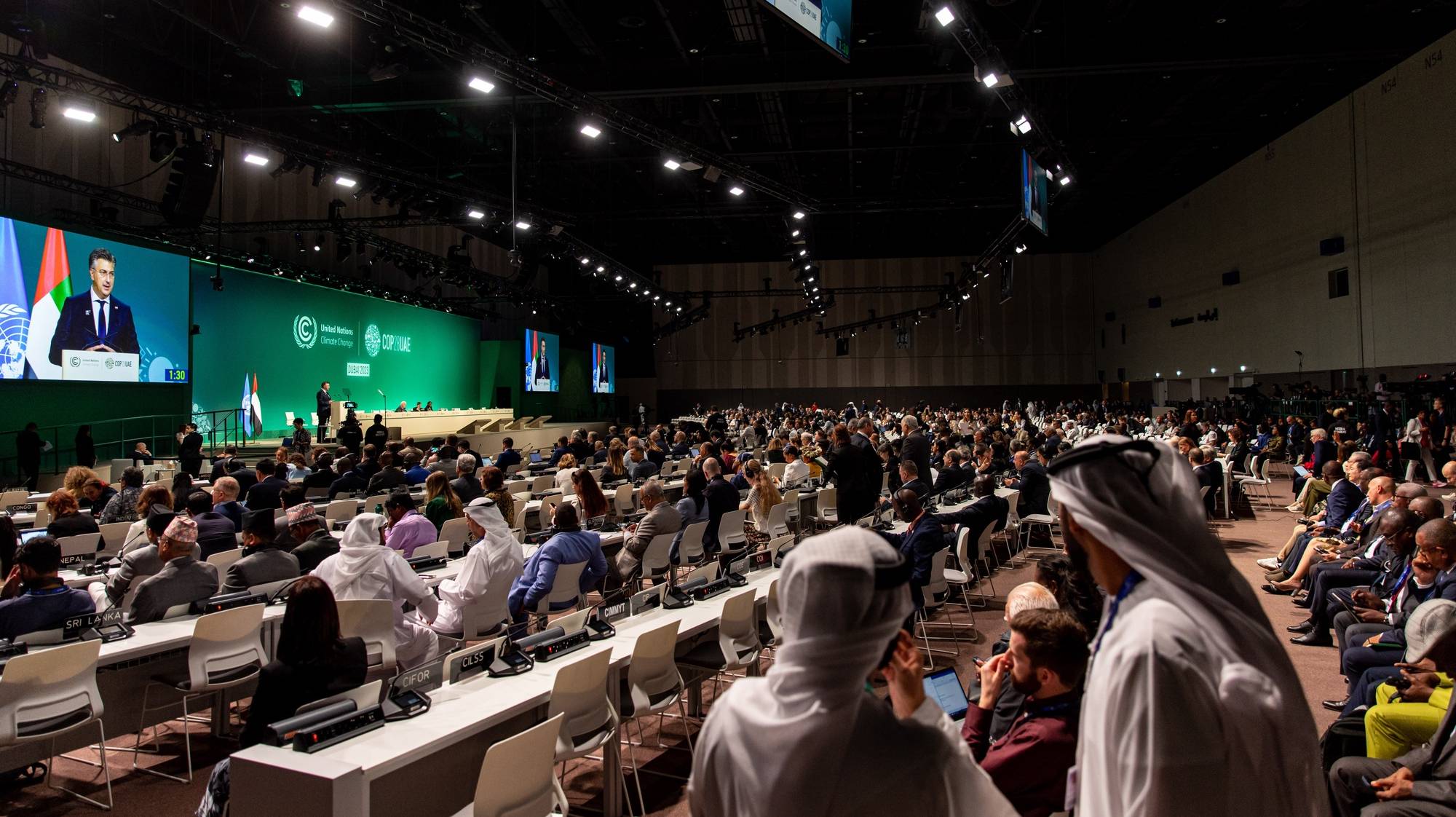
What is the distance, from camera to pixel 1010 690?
2541mm

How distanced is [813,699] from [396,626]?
410cm

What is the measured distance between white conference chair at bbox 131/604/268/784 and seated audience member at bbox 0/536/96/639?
54cm

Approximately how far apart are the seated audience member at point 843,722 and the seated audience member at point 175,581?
A: 451cm

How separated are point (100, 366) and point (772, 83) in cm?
1113

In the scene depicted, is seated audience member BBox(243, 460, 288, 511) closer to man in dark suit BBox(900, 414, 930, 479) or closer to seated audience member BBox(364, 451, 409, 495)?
seated audience member BBox(364, 451, 409, 495)

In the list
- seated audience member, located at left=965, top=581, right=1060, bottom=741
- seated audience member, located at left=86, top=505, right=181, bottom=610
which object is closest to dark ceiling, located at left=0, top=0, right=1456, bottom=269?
seated audience member, located at left=86, top=505, right=181, bottom=610

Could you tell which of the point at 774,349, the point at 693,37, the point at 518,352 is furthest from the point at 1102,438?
the point at 774,349

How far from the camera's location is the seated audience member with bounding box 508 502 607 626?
5.48m

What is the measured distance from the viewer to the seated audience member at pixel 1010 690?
2471 millimetres

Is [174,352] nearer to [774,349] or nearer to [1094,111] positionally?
[1094,111]

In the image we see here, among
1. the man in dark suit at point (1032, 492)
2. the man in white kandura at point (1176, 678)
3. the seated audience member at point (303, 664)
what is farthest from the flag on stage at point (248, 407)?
the man in white kandura at point (1176, 678)

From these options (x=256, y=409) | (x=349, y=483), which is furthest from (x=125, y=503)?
(x=256, y=409)

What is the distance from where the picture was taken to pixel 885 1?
1222cm

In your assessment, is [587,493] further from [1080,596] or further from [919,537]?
[1080,596]
